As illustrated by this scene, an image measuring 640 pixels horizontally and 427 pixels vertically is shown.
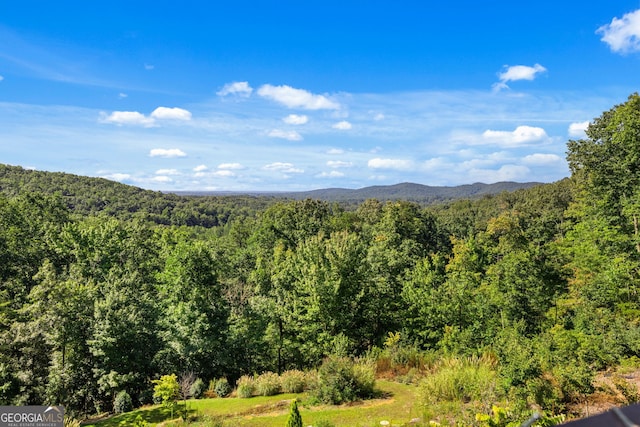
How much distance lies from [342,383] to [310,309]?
6.95 metres

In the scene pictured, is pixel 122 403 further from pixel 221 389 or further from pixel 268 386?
pixel 268 386

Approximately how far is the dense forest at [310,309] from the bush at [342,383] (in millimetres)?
4181

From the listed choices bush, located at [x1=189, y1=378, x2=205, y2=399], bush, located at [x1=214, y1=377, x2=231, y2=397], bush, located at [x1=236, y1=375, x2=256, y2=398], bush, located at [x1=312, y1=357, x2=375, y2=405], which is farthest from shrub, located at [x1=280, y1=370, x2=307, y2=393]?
bush, located at [x1=189, y1=378, x2=205, y2=399]

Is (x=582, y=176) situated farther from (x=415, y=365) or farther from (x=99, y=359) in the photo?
(x=99, y=359)

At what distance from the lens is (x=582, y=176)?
27797mm

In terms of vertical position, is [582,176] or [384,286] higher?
[582,176]

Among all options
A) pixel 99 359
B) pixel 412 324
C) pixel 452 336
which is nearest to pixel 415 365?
pixel 452 336

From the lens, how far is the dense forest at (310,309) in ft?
47.1

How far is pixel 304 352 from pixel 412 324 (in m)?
6.30

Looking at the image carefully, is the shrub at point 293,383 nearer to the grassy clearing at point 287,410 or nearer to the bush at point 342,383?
the grassy clearing at point 287,410

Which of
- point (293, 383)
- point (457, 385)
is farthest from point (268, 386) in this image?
point (457, 385)

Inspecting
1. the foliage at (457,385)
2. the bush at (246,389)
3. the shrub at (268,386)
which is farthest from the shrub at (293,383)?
the foliage at (457,385)

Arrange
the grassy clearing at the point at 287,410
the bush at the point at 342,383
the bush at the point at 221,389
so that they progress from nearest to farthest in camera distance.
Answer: the grassy clearing at the point at 287,410
the bush at the point at 342,383
the bush at the point at 221,389

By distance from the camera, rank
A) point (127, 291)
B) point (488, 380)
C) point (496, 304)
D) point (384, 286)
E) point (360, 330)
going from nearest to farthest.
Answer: point (488, 380) → point (127, 291) → point (496, 304) → point (360, 330) → point (384, 286)
